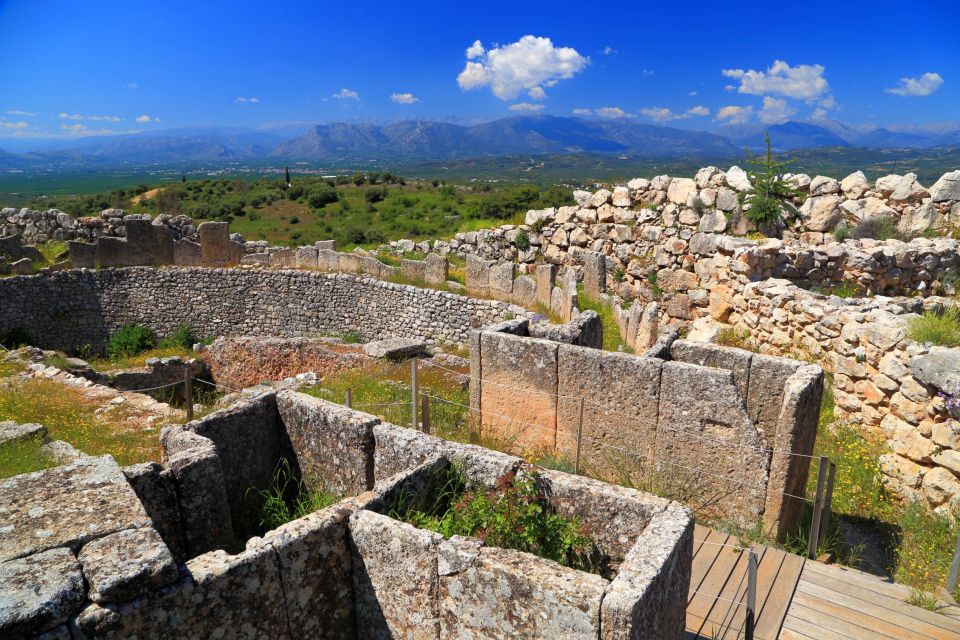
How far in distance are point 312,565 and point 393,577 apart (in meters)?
0.41

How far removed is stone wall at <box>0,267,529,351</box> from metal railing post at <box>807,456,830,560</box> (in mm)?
11581

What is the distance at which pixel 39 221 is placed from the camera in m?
21.3

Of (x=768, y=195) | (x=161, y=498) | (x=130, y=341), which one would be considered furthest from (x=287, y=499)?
(x=130, y=341)

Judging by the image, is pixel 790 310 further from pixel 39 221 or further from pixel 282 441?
pixel 39 221

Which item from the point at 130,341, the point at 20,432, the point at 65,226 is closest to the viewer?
the point at 20,432

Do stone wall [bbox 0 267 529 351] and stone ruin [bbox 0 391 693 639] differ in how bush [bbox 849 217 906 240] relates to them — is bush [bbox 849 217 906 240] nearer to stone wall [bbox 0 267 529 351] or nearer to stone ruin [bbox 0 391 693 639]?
stone wall [bbox 0 267 529 351]

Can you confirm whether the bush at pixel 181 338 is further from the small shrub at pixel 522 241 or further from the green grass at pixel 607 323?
the green grass at pixel 607 323

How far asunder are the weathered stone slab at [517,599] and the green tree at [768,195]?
13104 millimetres

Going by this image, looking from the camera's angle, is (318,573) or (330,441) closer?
(318,573)

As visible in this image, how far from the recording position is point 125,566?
264 cm

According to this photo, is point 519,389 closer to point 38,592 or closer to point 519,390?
point 519,390

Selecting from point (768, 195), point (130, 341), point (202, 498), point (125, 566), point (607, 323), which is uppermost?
point (768, 195)

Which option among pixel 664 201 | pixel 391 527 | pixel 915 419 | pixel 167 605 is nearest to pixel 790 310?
pixel 915 419

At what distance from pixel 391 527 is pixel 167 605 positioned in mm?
1043
